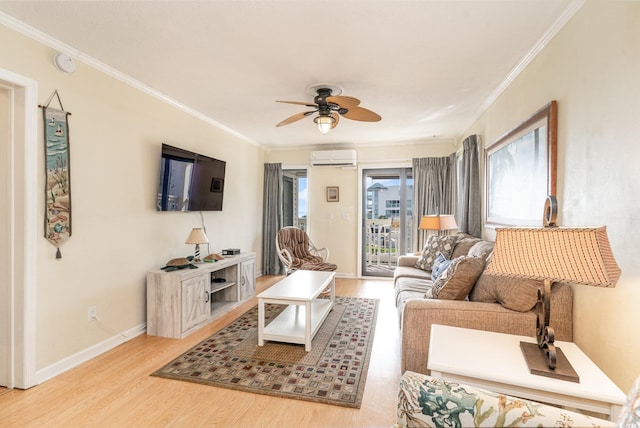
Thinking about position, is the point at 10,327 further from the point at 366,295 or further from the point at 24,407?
the point at 366,295

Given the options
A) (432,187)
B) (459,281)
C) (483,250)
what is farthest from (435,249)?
(459,281)

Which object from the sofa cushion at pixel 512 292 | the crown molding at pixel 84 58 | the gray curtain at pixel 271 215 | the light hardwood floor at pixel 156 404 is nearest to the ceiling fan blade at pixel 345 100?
the sofa cushion at pixel 512 292

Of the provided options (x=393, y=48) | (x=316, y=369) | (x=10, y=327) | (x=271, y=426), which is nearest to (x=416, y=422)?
(x=271, y=426)

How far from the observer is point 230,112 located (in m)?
3.83

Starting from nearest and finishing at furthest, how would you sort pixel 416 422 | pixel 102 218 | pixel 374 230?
pixel 416 422, pixel 102 218, pixel 374 230

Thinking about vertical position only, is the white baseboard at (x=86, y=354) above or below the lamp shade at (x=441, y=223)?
below

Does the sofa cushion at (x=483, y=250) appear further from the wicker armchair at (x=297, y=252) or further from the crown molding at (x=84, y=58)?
the crown molding at (x=84, y=58)

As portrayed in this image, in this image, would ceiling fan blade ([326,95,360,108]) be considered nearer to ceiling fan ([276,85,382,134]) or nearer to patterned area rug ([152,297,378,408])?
ceiling fan ([276,85,382,134])

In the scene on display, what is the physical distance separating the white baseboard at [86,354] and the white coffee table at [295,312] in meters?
1.30

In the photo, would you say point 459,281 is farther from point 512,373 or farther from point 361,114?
point 361,114

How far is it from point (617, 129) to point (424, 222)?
270 cm

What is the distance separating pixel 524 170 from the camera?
94.7 inches

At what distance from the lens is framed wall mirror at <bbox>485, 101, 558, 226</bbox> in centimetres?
200

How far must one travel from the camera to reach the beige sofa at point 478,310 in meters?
1.79
